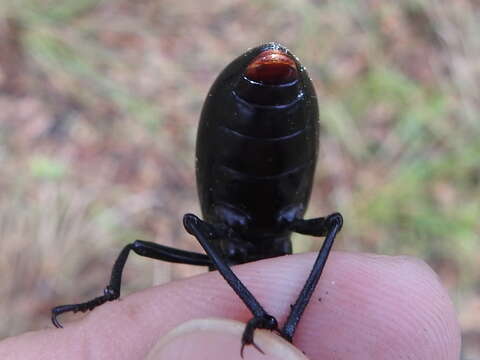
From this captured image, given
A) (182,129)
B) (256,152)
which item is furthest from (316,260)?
(182,129)

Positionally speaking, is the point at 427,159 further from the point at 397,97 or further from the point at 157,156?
the point at 157,156

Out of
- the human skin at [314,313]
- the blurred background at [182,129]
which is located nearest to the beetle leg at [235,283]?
the human skin at [314,313]

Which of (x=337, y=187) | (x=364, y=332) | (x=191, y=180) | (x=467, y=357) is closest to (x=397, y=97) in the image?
(x=337, y=187)

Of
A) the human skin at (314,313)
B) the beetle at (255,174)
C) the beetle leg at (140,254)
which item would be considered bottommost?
the human skin at (314,313)

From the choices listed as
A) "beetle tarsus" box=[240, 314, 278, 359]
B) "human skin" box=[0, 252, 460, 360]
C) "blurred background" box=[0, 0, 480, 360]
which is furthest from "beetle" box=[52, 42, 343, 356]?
"blurred background" box=[0, 0, 480, 360]

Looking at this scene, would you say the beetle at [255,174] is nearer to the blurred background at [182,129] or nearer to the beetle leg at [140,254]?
the beetle leg at [140,254]

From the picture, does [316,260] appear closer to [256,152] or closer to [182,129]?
[256,152]

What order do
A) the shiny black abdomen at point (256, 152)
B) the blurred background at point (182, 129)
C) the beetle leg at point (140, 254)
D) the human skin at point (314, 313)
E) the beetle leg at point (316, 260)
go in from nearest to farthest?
1. the beetle leg at point (316, 260)
2. the shiny black abdomen at point (256, 152)
3. the beetle leg at point (140, 254)
4. the human skin at point (314, 313)
5. the blurred background at point (182, 129)
